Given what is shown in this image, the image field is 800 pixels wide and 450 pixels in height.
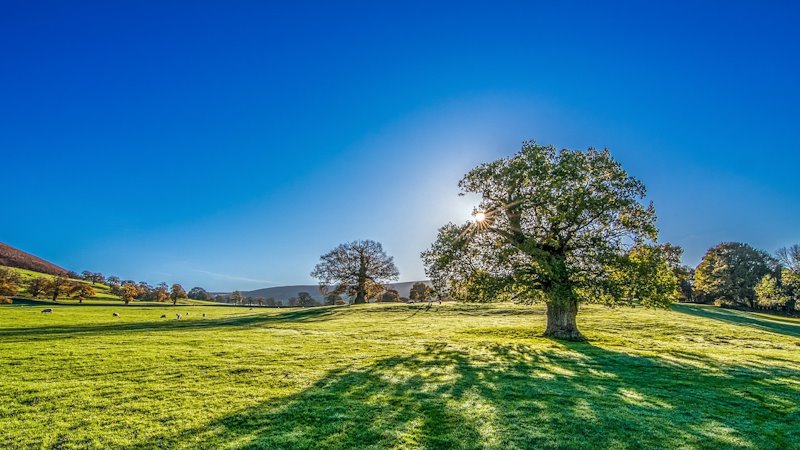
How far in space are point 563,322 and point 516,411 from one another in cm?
1833

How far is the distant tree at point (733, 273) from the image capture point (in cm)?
7312

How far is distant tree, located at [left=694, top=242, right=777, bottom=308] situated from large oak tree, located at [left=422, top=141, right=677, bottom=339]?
6740 centimetres

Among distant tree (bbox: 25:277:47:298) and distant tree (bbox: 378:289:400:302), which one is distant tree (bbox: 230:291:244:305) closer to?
distant tree (bbox: 25:277:47:298)

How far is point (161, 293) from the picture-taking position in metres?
84.2

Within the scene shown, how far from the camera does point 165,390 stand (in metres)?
10.2

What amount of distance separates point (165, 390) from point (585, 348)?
1983 cm

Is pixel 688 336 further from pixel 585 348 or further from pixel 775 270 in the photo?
pixel 775 270

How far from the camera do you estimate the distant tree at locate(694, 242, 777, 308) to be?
73.1 metres

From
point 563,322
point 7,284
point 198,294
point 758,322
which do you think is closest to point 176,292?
point 7,284

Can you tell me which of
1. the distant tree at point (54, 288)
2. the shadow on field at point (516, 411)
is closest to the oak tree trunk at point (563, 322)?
the shadow on field at point (516, 411)

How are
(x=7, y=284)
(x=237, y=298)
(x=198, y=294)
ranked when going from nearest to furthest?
(x=7, y=284)
(x=237, y=298)
(x=198, y=294)

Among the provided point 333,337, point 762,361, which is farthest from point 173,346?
point 762,361

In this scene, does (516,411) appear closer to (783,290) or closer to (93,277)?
(783,290)

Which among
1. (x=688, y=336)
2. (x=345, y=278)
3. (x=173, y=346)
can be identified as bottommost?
(x=688, y=336)
